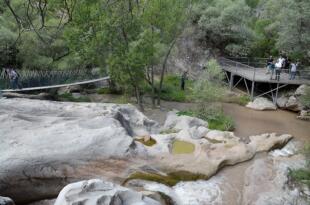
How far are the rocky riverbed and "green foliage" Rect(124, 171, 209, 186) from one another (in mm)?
31

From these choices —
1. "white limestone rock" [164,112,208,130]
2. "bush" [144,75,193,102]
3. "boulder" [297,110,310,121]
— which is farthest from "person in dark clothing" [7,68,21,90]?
"boulder" [297,110,310,121]

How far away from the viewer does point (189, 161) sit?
1295 centimetres

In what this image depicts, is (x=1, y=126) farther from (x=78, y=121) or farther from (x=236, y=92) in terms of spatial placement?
(x=236, y=92)

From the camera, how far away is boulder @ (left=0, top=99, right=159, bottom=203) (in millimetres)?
11188

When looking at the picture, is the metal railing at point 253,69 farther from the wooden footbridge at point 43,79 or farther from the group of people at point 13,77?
the group of people at point 13,77

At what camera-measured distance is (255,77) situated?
26484mm

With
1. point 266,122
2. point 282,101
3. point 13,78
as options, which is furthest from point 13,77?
point 282,101

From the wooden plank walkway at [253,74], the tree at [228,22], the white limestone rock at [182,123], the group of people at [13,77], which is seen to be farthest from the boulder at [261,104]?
the group of people at [13,77]

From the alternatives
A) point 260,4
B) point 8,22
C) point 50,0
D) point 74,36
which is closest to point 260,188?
point 50,0

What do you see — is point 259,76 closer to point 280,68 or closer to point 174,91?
point 280,68

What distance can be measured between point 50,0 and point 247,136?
451 inches

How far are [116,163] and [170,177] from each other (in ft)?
6.06

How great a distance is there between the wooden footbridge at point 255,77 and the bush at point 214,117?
5.94 metres

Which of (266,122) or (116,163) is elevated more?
(116,163)
